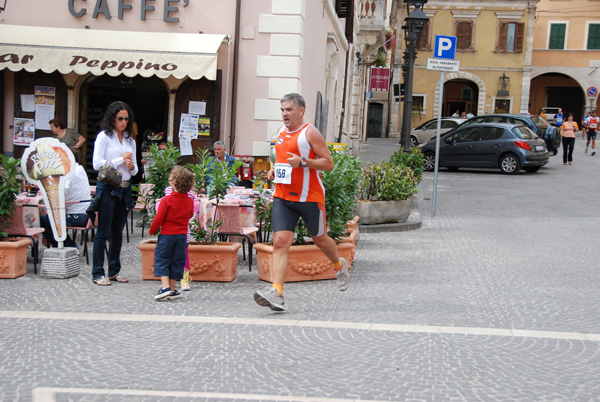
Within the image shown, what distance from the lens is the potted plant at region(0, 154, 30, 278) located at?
7.64 meters

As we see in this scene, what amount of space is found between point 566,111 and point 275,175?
54.2 metres

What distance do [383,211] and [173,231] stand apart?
5.60 metres

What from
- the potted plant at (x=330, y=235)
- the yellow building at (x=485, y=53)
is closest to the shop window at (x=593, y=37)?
the yellow building at (x=485, y=53)

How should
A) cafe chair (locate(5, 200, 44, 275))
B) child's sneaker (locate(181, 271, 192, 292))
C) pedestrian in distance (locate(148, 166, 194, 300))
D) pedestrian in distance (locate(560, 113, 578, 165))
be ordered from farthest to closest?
pedestrian in distance (locate(560, 113, 578, 165)), cafe chair (locate(5, 200, 44, 275)), child's sneaker (locate(181, 271, 192, 292)), pedestrian in distance (locate(148, 166, 194, 300))

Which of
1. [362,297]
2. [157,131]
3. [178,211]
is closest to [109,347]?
[178,211]

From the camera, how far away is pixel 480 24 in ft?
165

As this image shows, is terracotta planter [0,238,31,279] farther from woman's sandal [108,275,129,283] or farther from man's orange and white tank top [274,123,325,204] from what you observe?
man's orange and white tank top [274,123,325,204]

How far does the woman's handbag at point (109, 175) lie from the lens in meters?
7.31

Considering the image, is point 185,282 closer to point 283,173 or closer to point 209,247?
Result: point 209,247

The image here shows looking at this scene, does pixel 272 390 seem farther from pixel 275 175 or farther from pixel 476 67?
pixel 476 67

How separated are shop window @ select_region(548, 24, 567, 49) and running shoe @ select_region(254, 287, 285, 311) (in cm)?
5183

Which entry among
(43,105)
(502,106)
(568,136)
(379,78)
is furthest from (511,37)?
(43,105)

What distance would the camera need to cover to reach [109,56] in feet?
41.1

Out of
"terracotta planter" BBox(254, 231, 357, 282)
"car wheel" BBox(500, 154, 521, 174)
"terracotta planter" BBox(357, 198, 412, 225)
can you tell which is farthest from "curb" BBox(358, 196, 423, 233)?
"car wheel" BBox(500, 154, 521, 174)
